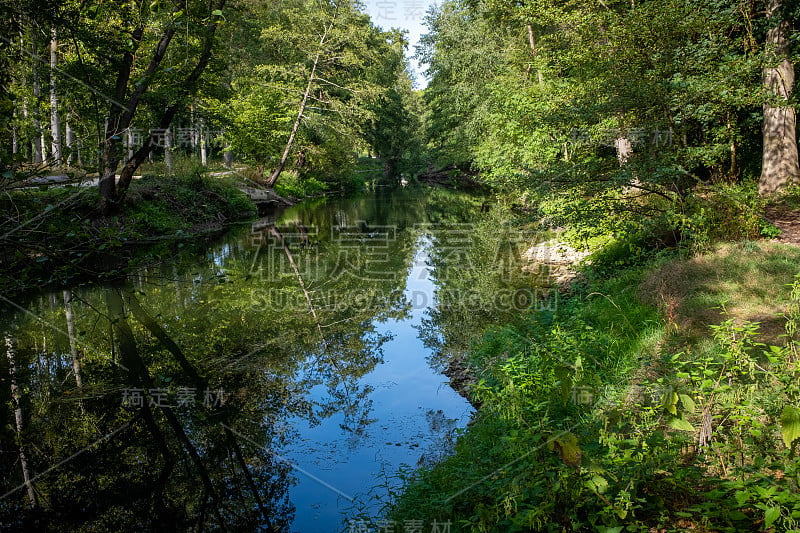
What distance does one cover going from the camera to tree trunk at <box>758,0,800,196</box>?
392 inches

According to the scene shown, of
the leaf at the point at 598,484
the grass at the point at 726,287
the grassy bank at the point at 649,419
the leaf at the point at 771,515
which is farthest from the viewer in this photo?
the grass at the point at 726,287

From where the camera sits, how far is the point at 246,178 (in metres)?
27.1

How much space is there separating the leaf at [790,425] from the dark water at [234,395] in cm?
314

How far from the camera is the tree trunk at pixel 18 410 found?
4.65 meters

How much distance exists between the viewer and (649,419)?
12.2ft

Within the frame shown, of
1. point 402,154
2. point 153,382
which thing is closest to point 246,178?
point 153,382

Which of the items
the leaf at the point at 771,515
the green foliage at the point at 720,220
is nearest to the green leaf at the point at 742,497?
the leaf at the point at 771,515

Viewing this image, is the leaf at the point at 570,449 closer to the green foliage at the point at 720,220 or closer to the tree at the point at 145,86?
the green foliage at the point at 720,220

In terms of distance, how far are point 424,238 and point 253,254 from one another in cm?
621

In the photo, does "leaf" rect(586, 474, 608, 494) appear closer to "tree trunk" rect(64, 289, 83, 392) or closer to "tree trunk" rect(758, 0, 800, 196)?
"tree trunk" rect(64, 289, 83, 392)

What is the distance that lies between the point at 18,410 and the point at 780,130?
46.3 ft

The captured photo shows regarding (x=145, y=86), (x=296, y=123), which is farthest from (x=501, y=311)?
(x=296, y=123)

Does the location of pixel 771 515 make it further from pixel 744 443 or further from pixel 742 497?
pixel 744 443

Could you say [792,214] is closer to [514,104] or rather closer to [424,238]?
[514,104]
